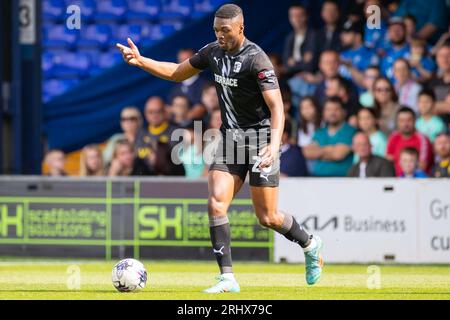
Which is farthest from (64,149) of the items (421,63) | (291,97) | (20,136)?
(421,63)

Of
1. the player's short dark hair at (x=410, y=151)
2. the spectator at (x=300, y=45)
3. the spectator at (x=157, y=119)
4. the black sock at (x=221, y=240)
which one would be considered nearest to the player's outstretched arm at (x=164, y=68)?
Result: the black sock at (x=221, y=240)

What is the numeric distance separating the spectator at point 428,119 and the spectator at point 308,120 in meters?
1.49

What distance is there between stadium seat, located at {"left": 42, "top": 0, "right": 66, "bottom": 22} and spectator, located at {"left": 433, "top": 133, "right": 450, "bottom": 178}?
24.8 feet

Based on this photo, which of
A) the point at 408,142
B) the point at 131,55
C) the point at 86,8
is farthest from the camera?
the point at 86,8

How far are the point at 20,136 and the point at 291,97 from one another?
4825mm

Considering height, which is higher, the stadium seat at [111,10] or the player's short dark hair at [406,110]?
the stadium seat at [111,10]

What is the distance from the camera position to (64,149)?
1906 centimetres

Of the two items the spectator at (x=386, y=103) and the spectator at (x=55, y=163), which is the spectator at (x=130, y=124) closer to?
the spectator at (x=55, y=163)

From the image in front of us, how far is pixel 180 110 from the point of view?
16906 mm

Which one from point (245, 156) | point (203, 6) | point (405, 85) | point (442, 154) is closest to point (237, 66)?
point (245, 156)

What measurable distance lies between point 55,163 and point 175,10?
3551 millimetres

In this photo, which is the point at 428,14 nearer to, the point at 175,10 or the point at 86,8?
the point at 175,10

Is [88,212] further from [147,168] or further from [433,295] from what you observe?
[433,295]

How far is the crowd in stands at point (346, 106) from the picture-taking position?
15805mm
